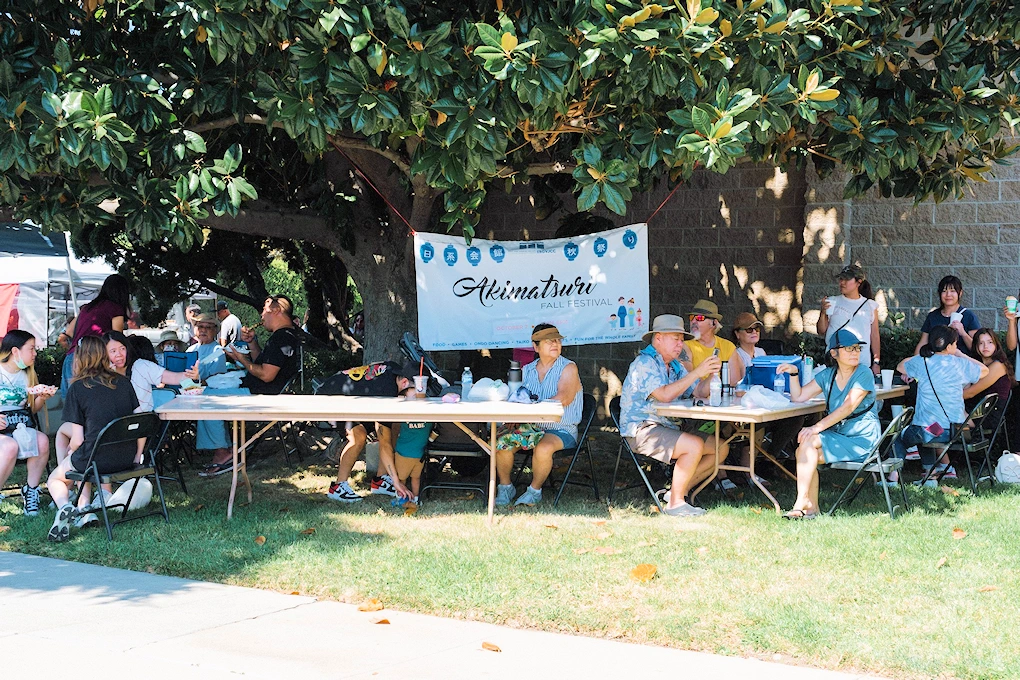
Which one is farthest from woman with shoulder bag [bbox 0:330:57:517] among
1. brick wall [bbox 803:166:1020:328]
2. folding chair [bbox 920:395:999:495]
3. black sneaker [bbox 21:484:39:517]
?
brick wall [bbox 803:166:1020:328]

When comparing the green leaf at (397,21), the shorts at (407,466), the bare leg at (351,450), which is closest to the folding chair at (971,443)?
the shorts at (407,466)

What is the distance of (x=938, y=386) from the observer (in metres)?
8.47

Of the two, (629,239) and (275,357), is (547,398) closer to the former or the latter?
(629,239)

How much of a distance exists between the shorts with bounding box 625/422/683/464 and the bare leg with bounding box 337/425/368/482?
6.79 ft

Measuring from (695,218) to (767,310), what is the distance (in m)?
1.34

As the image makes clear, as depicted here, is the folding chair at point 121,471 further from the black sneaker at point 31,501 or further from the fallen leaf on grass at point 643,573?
the fallen leaf on grass at point 643,573

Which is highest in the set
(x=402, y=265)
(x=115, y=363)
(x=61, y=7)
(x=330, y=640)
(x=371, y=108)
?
(x=61, y=7)

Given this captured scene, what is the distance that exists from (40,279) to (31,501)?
1218cm

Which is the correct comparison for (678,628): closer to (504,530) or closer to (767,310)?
(504,530)


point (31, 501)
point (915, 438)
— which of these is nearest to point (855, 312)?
point (915, 438)

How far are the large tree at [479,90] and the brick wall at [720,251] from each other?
3319 millimetres

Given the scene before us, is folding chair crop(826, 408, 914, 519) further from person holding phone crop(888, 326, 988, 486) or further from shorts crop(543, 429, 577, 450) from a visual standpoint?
shorts crop(543, 429, 577, 450)

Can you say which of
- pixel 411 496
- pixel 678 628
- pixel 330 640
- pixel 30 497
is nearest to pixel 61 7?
pixel 30 497

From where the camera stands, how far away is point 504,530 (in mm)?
6984
